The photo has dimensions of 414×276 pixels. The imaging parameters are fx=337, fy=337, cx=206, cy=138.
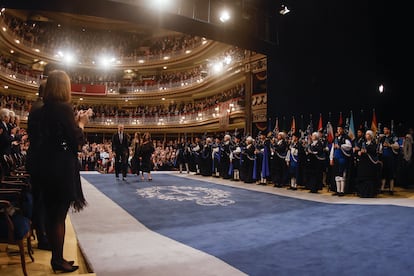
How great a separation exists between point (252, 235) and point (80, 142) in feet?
8.53

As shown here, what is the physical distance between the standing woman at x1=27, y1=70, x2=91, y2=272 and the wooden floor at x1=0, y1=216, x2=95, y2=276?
0.28 meters

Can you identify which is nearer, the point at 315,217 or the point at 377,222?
the point at 377,222

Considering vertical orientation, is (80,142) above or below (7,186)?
above

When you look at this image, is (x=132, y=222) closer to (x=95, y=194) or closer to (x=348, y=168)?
(x=95, y=194)

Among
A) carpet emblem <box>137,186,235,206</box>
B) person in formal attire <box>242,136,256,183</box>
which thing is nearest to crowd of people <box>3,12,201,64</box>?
person in formal attire <box>242,136,256,183</box>

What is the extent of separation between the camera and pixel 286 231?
15.1ft

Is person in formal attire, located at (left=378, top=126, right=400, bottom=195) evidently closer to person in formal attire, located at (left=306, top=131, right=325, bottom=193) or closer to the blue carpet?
person in formal attire, located at (left=306, top=131, right=325, bottom=193)

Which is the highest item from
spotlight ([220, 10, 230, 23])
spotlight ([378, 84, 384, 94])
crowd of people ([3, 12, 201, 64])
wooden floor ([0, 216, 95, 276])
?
crowd of people ([3, 12, 201, 64])

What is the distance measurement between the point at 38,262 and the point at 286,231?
303 centimetres

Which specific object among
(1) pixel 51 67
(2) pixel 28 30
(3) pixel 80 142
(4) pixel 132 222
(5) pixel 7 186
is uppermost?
(2) pixel 28 30

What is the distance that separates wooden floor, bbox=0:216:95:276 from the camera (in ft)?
9.38

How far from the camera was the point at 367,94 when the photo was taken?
469 inches

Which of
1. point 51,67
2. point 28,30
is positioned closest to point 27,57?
point 28,30

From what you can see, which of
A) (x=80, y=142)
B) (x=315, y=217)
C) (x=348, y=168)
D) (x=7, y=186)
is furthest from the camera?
(x=348, y=168)
